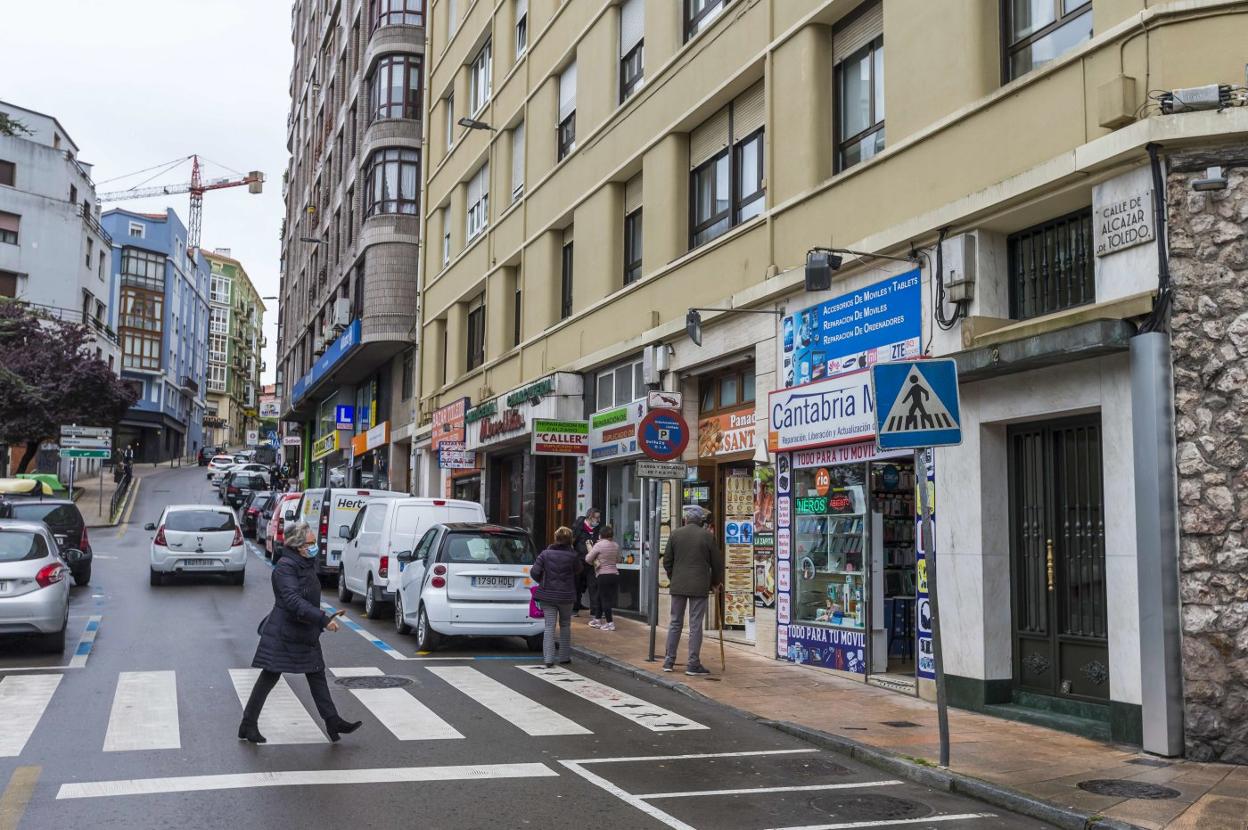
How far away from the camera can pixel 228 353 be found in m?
132

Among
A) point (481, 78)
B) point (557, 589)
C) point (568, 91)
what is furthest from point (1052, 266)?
point (481, 78)

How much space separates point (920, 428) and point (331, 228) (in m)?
42.9

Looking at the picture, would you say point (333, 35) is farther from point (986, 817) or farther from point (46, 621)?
point (986, 817)

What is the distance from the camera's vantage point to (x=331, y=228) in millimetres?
47594

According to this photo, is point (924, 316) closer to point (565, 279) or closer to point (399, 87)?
point (565, 279)

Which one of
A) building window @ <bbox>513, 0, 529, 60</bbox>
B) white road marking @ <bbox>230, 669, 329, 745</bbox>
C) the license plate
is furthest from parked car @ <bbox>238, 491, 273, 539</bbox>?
white road marking @ <bbox>230, 669, 329, 745</bbox>

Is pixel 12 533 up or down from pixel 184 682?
up

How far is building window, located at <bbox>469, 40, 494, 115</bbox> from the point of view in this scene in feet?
95.9

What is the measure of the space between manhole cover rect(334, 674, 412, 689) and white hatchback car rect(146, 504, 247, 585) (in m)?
10.9

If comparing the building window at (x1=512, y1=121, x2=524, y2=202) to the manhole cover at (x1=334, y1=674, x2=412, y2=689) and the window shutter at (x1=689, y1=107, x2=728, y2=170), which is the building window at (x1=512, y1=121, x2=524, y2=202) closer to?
the window shutter at (x1=689, y1=107, x2=728, y2=170)

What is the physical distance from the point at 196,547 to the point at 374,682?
1153 cm

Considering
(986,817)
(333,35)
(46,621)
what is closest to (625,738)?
(986,817)

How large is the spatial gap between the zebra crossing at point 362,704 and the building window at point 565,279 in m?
12.2

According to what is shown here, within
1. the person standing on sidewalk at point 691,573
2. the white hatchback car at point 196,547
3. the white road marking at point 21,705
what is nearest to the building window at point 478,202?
the white hatchback car at point 196,547
